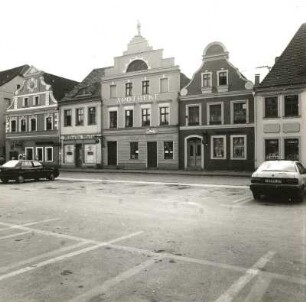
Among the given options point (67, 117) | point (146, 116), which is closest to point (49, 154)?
point (67, 117)

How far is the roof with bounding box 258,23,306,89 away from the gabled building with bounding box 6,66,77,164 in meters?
24.8

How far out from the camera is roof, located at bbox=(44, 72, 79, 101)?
44.0 m

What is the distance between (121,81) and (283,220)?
3096cm

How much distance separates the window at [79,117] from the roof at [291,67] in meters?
20.1

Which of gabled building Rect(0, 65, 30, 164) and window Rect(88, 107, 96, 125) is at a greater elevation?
gabled building Rect(0, 65, 30, 164)

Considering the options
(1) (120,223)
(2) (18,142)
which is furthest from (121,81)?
(1) (120,223)

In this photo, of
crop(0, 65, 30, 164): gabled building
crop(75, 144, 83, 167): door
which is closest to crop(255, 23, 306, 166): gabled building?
crop(75, 144, 83, 167): door

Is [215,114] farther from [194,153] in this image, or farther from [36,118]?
[36,118]

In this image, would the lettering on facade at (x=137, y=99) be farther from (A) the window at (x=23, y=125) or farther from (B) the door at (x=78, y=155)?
(A) the window at (x=23, y=125)

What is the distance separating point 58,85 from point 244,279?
4360 centimetres

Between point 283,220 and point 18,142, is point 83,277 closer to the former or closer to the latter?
point 283,220

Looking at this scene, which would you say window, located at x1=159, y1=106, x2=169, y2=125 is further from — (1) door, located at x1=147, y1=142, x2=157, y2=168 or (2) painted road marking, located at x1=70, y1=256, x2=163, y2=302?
(2) painted road marking, located at x1=70, y1=256, x2=163, y2=302

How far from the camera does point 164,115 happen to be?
116 feet

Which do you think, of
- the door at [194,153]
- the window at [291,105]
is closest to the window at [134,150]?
the door at [194,153]
